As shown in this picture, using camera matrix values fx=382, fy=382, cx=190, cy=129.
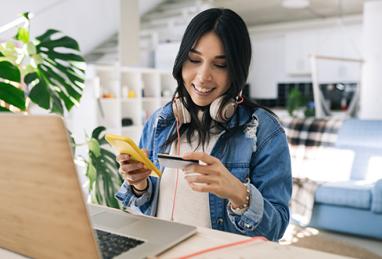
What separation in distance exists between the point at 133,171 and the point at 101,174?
3.15 ft

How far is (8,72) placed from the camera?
4.44 feet

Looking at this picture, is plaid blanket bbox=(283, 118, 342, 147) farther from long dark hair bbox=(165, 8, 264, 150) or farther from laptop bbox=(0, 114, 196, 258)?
laptop bbox=(0, 114, 196, 258)

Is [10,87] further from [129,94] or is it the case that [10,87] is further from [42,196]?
[129,94]

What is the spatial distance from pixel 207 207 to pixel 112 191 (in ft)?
3.04

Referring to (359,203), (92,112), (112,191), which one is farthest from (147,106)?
(112,191)

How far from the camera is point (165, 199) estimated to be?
1118mm

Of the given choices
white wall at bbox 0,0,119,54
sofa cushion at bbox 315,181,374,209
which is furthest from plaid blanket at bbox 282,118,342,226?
white wall at bbox 0,0,119,54

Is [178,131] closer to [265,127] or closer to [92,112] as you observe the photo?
[265,127]

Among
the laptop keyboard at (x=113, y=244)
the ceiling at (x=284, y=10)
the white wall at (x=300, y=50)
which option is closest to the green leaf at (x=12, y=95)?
the laptop keyboard at (x=113, y=244)

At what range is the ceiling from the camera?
20.7 ft

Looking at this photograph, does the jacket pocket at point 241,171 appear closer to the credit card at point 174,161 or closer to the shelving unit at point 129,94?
the credit card at point 174,161

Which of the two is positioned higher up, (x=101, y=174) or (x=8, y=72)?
(x=8, y=72)

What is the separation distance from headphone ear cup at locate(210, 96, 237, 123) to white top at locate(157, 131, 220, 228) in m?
0.06

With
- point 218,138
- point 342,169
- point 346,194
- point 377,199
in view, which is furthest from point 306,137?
point 218,138
